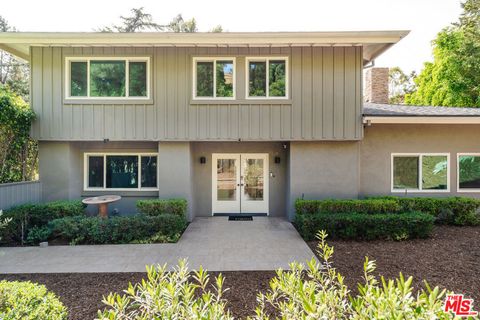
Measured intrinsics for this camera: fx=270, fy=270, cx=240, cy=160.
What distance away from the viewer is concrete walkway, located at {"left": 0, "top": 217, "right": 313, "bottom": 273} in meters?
5.52

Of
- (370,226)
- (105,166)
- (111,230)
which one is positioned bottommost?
(111,230)

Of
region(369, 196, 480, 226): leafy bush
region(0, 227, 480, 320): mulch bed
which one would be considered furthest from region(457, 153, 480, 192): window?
region(0, 227, 480, 320): mulch bed

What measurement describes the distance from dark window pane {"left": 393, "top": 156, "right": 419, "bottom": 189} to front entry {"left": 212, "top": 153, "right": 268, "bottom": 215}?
449 cm

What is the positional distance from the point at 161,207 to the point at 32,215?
11.4 feet

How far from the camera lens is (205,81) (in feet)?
28.4

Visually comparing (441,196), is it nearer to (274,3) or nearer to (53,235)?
(274,3)

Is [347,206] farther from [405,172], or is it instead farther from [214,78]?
[214,78]

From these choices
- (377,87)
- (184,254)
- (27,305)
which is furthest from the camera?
(377,87)

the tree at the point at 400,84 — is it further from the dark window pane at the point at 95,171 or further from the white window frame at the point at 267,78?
the dark window pane at the point at 95,171

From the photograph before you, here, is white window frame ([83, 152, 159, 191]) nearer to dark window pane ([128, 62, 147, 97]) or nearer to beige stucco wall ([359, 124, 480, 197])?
dark window pane ([128, 62, 147, 97])

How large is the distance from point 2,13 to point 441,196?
4051 centimetres

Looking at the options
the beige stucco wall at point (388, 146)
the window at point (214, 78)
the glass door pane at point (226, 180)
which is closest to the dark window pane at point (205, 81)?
the window at point (214, 78)

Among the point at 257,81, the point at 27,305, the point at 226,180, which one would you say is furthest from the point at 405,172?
the point at 27,305

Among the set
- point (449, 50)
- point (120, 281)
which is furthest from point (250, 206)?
point (449, 50)
